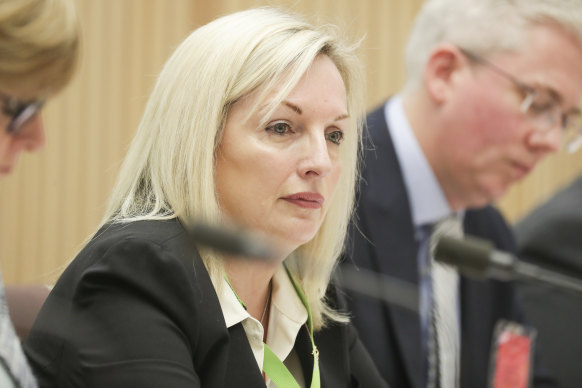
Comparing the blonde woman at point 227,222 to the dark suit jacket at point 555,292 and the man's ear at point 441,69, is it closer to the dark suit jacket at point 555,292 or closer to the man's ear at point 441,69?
the man's ear at point 441,69

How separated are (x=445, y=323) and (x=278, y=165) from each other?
92 centimetres

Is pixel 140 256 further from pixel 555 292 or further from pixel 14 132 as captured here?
pixel 555 292

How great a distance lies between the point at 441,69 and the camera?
7.84 feet

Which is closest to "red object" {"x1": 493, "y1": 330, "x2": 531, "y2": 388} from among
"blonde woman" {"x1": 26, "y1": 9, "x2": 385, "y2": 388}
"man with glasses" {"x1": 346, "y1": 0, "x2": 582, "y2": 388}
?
"man with glasses" {"x1": 346, "y1": 0, "x2": 582, "y2": 388}

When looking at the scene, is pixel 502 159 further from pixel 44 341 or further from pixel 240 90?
pixel 44 341

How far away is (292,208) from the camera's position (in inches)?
61.0

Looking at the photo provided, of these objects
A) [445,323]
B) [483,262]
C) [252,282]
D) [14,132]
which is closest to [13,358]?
[14,132]

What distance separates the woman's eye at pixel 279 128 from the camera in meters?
1.54

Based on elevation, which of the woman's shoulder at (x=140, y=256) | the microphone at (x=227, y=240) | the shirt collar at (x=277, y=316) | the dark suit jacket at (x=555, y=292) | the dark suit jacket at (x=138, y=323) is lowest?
the dark suit jacket at (x=555, y=292)

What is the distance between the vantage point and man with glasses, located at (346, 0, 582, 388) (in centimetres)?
224

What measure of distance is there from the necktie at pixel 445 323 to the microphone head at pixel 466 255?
1.12 metres

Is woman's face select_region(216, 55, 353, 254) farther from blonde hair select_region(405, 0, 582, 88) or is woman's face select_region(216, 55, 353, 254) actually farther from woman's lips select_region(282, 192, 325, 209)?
blonde hair select_region(405, 0, 582, 88)

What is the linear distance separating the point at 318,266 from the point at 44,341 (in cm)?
47

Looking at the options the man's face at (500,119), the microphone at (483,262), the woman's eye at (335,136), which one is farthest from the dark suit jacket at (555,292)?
the microphone at (483,262)
